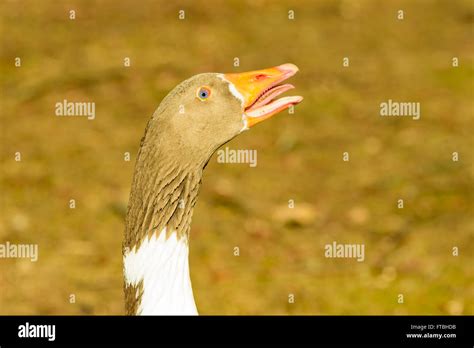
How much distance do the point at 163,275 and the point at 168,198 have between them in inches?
14.6

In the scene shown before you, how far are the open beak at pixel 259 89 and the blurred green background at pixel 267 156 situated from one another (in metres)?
2.51

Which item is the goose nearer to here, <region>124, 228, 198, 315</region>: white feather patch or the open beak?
<region>124, 228, 198, 315</region>: white feather patch

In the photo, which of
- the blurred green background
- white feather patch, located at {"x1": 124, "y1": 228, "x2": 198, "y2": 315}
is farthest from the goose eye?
the blurred green background

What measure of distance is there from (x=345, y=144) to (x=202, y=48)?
2.69 metres

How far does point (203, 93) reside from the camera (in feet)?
15.4

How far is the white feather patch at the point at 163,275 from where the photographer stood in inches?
172

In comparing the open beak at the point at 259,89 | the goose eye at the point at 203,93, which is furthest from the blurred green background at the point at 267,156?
the goose eye at the point at 203,93

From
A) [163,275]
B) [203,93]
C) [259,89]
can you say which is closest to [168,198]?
[163,275]

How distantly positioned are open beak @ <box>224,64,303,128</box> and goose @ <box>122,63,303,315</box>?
0.37 ft

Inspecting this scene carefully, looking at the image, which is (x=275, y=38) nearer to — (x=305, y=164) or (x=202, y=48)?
(x=202, y=48)

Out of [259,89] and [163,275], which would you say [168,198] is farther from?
[259,89]

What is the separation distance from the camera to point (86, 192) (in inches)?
342

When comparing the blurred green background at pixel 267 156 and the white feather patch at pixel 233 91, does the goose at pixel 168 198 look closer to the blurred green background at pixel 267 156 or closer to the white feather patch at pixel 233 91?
the white feather patch at pixel 233 91
